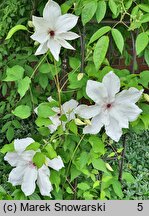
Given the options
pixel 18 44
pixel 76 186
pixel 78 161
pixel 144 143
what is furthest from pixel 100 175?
pixel 144 143

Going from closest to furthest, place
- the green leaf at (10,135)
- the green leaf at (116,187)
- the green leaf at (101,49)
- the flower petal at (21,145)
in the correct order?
the green leaf at (101,49) → the flower petal at (21,145) → the green leaf at (116,187) → the green leaf at (10,135)

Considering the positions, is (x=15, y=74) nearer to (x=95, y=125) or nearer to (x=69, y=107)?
(x=69, y=107)

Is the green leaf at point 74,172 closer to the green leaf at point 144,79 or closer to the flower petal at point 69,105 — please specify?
the flower petal at point 69,105

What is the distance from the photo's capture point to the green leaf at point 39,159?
163 cm

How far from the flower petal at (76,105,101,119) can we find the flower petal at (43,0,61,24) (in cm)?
36

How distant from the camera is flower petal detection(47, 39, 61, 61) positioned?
160 cm

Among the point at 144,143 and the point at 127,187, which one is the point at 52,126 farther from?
the point at 144,143

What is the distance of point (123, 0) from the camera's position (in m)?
1.66

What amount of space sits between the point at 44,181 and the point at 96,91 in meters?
0.45

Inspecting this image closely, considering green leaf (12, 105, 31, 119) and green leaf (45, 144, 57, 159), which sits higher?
green leaf (12, 105, 31, 119)

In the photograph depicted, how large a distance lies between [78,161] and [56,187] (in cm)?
15

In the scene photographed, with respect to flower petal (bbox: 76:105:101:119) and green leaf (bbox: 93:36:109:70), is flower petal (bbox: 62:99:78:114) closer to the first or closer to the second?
flower petal (bbox: 76:105:101:119)

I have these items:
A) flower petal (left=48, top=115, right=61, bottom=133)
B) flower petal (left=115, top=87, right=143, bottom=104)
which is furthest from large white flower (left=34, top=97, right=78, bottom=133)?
flower petal (left=115, top=87, right=143, bottom=104)

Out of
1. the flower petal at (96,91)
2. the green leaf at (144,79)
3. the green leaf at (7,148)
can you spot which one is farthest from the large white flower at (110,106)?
the green leaf at (7,148)
